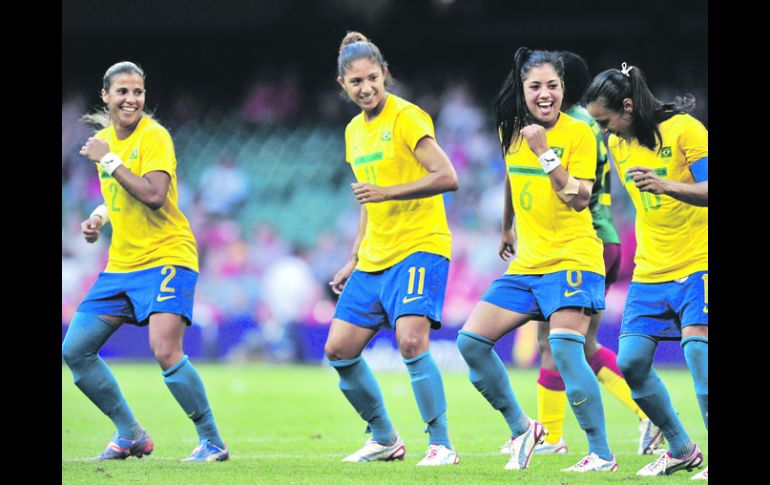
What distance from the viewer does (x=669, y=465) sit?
626cm

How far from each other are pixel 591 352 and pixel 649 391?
160 centimetres

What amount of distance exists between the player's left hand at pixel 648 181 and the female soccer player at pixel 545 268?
38 centimetres

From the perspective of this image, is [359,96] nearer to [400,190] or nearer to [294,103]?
[400,190]

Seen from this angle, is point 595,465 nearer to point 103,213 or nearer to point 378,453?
point 378,453

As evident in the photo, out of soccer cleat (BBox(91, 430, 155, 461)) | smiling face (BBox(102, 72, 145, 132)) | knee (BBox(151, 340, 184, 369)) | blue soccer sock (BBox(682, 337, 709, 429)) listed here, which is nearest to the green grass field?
soccer cleat (BBox(91, 430, 155, 461))

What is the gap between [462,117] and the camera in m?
20.1

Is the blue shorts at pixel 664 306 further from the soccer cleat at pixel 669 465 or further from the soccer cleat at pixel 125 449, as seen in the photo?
the soccer cleat at pixel 125 449

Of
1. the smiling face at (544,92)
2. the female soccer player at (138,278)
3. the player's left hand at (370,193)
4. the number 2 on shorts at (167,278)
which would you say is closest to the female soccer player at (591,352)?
the smiling face at (544,92)

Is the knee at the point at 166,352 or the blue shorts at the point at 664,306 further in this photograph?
the knee at the point at 166,352

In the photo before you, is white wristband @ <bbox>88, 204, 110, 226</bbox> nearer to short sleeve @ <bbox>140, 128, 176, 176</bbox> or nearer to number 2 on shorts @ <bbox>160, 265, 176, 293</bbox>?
short sleeve @ <bbox>140, 128, 176, 176</bbox>

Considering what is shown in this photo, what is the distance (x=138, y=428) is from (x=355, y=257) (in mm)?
1663

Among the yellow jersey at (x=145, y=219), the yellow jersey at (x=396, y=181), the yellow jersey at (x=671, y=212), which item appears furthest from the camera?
the yellow jersey at (x=145, y=219)

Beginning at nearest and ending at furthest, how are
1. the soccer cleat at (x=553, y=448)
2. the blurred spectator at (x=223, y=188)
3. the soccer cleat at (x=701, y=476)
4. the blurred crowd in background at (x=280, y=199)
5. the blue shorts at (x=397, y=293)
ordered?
the soccer cleat at (x=701, y=476)
the blue shorts at (x=397, y=293)
the soccer cleat at (x=553, y=448)
the blurred crowd in background at (x=280, y=199)
the blurred spectator at (x=223, y=188)

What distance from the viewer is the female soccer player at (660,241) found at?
6234mm
